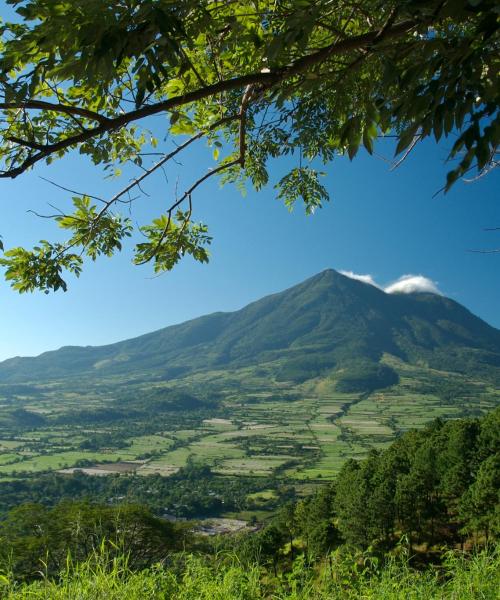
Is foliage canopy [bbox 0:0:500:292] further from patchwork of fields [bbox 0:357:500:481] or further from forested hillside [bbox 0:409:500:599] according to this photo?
patchwork of fields [bbox 0:357:500:481]

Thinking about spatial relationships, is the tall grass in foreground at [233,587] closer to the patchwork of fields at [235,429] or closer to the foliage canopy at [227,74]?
the foliage canopy at [227,74]

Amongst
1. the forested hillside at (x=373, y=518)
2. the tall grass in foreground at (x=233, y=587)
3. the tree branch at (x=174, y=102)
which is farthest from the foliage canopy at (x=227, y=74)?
the forested hillside at (x=373, y=518)

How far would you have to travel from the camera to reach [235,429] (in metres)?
135

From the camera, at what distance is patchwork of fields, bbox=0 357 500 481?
9044cm

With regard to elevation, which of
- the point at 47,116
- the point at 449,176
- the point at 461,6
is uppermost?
the point at 47,116

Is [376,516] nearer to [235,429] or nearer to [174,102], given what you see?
[174,102]

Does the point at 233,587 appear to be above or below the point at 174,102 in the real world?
below

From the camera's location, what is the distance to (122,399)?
640 feet

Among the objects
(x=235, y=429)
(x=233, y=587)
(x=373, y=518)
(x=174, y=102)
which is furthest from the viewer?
(x=235, y=429)

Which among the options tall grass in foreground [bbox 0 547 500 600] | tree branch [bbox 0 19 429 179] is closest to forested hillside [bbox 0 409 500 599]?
tall grass in foreground [bbox 0 547 500 600]

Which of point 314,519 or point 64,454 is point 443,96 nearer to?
point 314,519

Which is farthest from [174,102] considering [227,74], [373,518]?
[373,518]

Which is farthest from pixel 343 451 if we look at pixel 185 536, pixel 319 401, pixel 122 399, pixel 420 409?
pixel 122 399

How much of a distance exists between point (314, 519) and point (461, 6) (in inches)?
1293
